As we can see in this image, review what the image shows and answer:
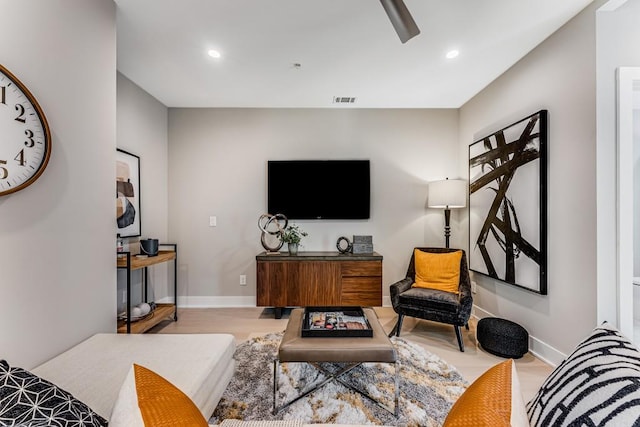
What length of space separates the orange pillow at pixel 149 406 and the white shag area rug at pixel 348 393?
1.22 metres

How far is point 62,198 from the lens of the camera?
1.60 meters

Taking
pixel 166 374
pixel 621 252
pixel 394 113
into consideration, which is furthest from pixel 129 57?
pixel 621 252

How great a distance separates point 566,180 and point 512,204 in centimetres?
55

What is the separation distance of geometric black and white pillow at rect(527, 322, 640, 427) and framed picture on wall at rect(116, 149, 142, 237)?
324 cm

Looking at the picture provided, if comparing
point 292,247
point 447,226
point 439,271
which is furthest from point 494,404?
point 447,226

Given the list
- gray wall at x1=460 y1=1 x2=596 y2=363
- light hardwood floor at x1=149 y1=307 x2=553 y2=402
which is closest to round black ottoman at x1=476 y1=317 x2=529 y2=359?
light hardwood floor at x1=149 y1=307 x2=553 y2=402

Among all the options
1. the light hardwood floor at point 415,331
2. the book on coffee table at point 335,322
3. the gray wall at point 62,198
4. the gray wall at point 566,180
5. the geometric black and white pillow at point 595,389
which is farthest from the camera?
the light hardwood floor at point 415,331

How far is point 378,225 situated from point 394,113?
1.49m

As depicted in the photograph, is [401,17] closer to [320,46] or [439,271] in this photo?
[320,46]

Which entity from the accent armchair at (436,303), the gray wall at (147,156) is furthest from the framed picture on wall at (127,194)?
the accent armchair at (436,303)

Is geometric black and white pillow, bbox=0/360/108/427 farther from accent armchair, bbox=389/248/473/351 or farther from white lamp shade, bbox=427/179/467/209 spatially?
white lamp shade, bbox=427/179/467/209

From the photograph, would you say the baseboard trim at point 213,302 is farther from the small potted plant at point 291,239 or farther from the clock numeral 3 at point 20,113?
the clock numeral 3 at point 20,113

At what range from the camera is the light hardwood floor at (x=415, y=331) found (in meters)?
2.26

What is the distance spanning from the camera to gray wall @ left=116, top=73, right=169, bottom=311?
118 inches
